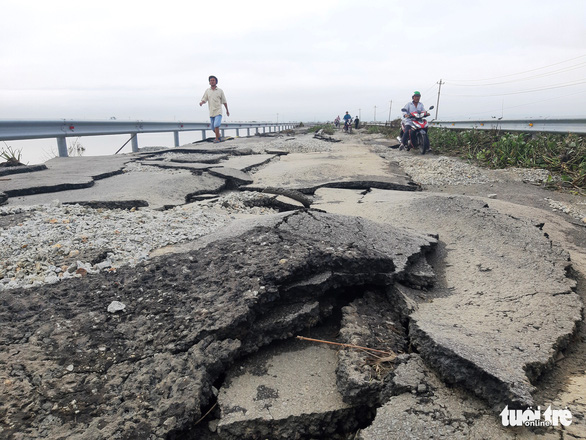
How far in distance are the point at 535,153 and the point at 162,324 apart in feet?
23.8

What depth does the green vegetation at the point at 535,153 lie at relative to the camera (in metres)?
5.72

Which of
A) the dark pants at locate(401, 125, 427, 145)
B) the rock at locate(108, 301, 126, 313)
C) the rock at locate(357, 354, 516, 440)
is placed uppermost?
the dark pants at locate(401, 125, 427, 145)

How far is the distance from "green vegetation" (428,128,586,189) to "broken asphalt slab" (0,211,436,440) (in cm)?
492

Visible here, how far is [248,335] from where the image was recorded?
166 centimetres

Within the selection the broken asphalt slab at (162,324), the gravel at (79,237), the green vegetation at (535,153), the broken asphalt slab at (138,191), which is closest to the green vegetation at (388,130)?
the green vegetation at (535,153)

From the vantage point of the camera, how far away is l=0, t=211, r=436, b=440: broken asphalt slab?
49.2 inches

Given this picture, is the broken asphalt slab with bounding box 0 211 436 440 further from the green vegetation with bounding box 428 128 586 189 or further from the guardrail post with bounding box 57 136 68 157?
the guardrail post with bounding box 57 136 68 157

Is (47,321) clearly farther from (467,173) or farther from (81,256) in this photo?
(467,173)

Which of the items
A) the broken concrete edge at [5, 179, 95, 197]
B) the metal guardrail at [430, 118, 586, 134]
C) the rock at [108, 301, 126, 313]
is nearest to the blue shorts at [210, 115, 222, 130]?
the broken concrete edge at [5, 179, 95, 197]

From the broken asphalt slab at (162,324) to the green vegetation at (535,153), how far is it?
4924mm

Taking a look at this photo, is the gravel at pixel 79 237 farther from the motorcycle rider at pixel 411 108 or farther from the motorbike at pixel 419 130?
the motorcycle rider at pixel 411 108

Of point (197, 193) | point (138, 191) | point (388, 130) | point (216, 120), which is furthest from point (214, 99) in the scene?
point (388, 130)

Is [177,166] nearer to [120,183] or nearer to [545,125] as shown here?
[120,183]

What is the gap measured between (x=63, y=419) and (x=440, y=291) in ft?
6.22
